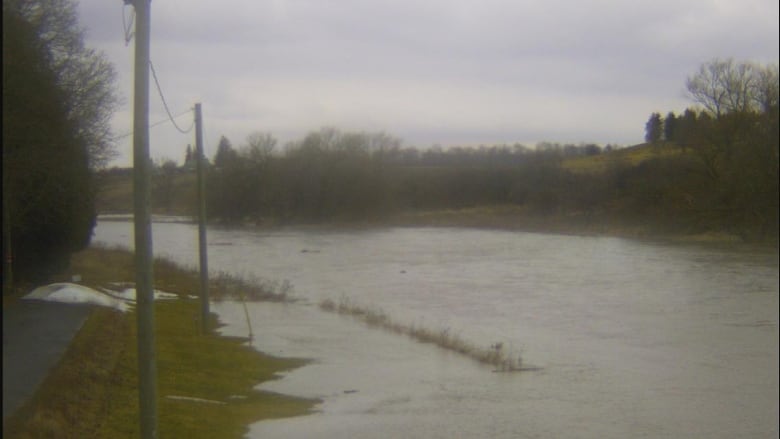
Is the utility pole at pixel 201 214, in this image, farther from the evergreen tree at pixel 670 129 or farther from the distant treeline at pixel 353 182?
the distant treeline at pixel 353 182

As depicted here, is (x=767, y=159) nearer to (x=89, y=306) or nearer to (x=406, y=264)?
(x=406, y=264)

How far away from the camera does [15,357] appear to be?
46.0ft

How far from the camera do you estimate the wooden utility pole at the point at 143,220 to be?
7895 mm

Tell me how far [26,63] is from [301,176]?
66174 mm

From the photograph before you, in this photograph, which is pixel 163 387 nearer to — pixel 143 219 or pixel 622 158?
pixel 143 219

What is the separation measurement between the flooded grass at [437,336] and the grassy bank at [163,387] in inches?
156

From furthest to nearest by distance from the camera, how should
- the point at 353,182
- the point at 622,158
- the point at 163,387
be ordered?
the point at 353,182, the point at 622,158, the point at 163,387

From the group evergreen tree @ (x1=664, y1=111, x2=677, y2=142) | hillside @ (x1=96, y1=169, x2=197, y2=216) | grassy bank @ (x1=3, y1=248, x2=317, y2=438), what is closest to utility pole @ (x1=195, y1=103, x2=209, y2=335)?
grassy bank @ (x1=3, y1=248, x2=317, y2=438)

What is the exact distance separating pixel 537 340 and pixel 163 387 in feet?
37.9

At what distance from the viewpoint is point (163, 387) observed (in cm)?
1538

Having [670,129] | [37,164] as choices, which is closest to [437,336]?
[37,164]

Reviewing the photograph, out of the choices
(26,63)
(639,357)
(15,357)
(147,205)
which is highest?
(26,63)

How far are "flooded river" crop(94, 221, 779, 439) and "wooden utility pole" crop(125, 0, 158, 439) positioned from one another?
183 inches

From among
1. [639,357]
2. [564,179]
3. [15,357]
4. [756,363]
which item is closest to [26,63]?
[15,357]
